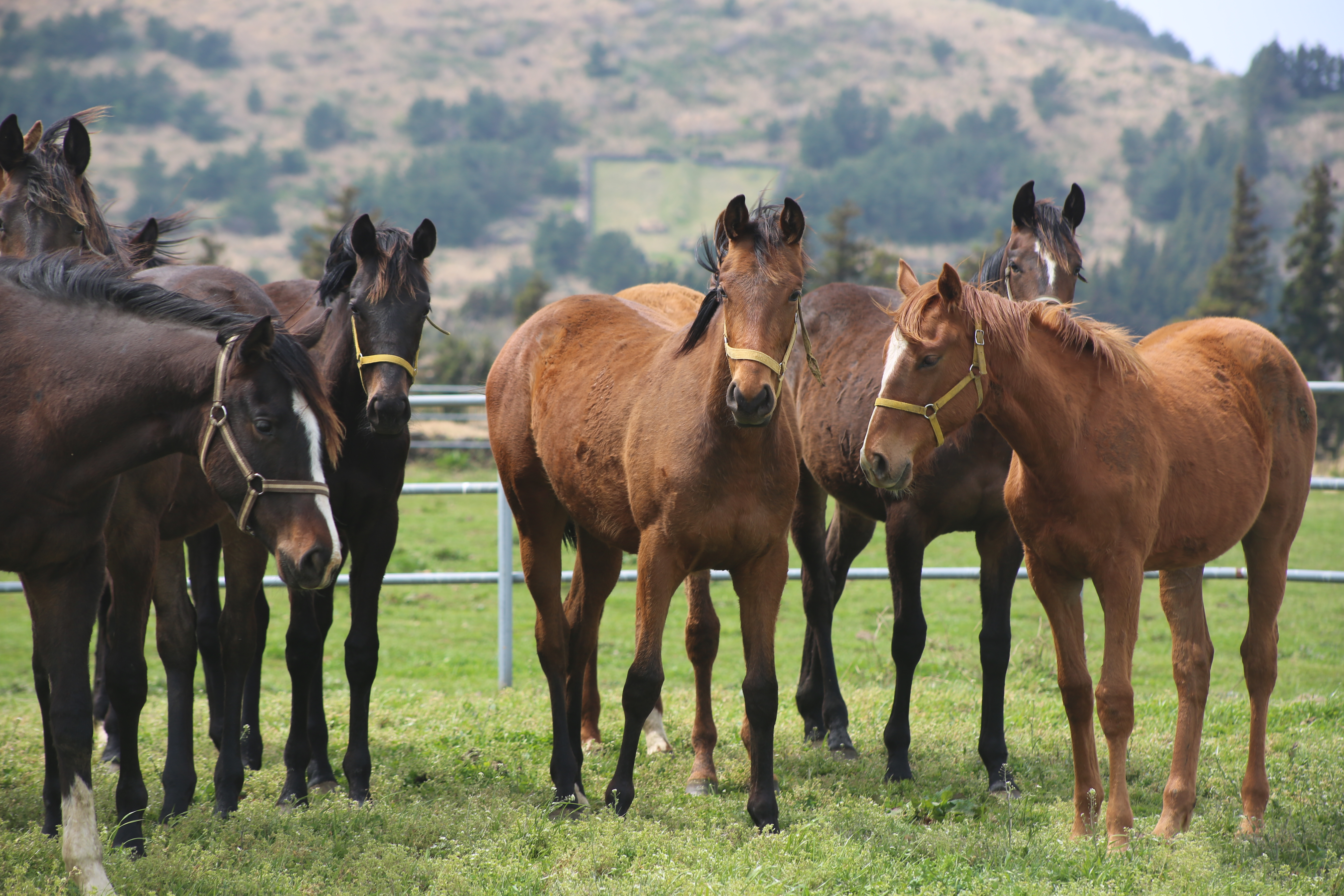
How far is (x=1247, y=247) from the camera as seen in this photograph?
34062 millimetres

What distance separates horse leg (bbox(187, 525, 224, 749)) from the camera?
17.2 feet

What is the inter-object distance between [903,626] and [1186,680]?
1.20m

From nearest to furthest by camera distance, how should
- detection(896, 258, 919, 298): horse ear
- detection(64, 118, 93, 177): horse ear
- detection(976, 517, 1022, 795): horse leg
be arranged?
detection(896, 258, 919, 298): horse ear → detection(976, 517, 1022, 795): horse leg → detection(64, 118, 93, 177): horse ear

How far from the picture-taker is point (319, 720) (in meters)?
4.95

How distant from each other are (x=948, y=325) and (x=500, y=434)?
2363 millimetres

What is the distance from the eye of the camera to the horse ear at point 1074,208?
5.41 meters

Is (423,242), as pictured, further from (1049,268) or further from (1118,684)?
(1118,684)

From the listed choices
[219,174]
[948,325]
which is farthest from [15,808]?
[219,174]

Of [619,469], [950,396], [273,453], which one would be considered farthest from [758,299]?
[273,453]

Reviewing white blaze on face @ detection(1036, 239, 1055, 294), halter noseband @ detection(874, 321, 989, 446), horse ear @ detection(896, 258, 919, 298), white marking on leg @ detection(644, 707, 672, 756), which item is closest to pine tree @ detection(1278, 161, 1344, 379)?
white blaze on face @ detection(1036, 239, 1055, 294)

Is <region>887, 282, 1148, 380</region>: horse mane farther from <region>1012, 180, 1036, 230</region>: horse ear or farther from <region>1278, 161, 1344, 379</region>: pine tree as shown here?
<region>1278, 161, 1344, 379</region>: pine tree

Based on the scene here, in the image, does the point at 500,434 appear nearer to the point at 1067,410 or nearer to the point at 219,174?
the point at 1067,410

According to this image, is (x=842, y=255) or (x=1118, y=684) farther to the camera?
(x=842, y=255)

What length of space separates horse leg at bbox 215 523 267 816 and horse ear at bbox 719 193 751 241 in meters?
2.40
